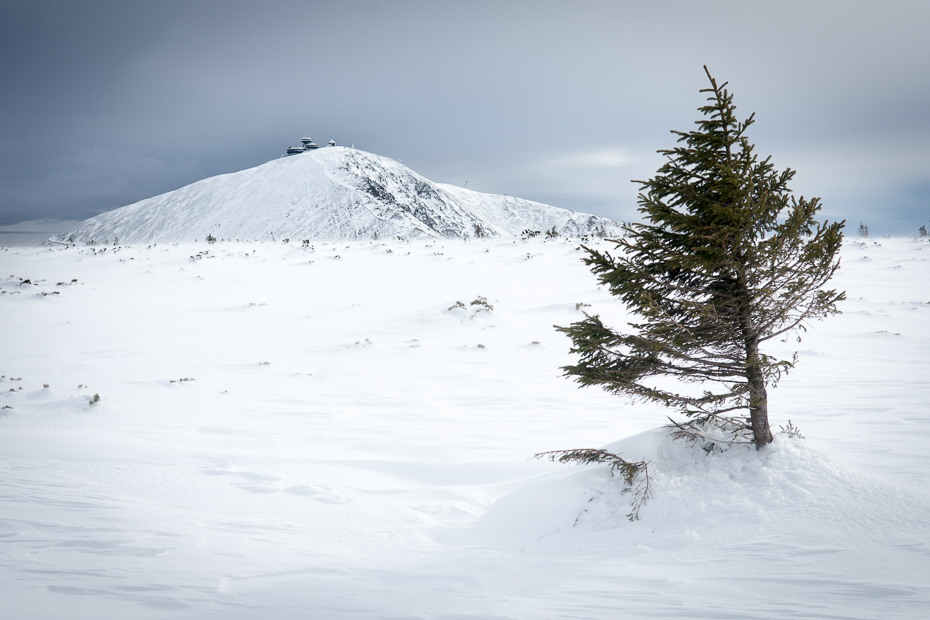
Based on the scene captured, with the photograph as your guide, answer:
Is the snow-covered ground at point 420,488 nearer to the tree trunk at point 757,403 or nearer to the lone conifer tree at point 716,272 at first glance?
the tree trunk at point 757,403

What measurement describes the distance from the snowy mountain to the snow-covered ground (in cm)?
7253

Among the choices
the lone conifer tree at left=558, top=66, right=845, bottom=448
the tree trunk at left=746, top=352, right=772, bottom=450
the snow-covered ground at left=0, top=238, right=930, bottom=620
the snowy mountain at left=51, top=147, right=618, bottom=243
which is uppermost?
the snowy mountain at left=51, top=147, right=618, bottom=243

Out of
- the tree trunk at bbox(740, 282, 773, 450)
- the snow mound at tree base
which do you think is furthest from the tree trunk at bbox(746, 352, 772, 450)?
the snow mound at tree base

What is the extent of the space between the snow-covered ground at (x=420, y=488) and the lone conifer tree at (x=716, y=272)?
1.21m

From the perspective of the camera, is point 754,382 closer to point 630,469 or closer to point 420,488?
point 630,469

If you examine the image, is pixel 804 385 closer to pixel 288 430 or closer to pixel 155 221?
pixel 288 430

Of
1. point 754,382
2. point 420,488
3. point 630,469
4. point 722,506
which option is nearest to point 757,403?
point 754,382

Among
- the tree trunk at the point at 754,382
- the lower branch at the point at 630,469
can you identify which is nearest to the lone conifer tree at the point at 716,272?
the tree trunk at the point at 754,382

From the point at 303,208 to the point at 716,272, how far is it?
10273 cm

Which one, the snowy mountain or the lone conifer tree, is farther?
the snowy mountain

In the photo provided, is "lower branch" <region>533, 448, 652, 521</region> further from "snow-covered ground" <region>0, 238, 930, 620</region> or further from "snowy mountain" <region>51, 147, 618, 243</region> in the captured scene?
"snowy mountain" <region>51, 147, 618, 243</region>

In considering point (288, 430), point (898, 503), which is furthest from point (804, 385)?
point (288, 430)

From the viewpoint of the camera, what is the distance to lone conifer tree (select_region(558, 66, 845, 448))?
4.66 m

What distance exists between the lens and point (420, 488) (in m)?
6.27
